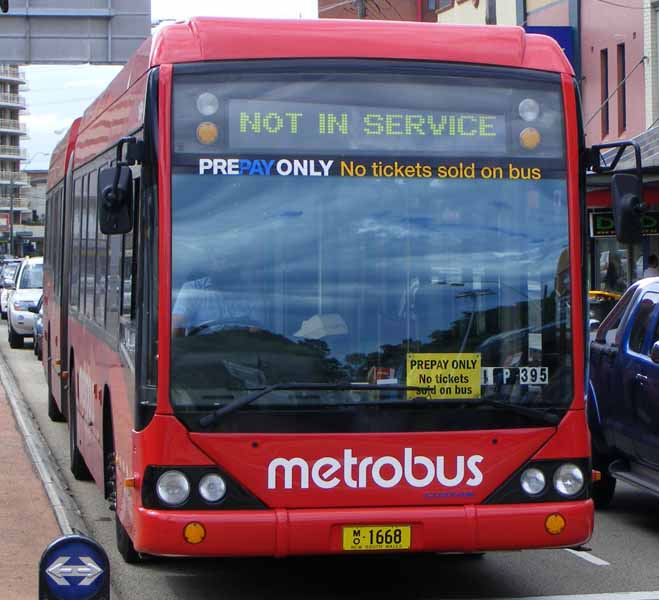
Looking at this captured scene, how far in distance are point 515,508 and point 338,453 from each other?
3.14 feet

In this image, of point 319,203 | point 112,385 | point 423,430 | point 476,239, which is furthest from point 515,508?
point 112,385

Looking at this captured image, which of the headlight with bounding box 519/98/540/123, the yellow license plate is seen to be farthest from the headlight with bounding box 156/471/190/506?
the headlight with bounding box 519/98/540/123

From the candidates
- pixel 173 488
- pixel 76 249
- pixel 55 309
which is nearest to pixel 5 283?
pixel 55 309

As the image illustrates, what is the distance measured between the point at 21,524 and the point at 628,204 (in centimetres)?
500

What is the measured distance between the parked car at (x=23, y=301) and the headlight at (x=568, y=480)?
24054 mm

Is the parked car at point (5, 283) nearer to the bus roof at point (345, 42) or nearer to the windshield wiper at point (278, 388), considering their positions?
the bus roof at point (345, 42)

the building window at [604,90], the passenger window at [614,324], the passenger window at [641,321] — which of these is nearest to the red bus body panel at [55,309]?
the passenger window at [614,324]

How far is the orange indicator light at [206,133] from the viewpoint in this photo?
24.2 ft

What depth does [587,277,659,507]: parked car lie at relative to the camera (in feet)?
35.6

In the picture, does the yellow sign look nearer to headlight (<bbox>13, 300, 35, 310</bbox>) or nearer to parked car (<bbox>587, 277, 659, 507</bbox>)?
parked car (<bbox>587, 277, 659, 507</bbox>)

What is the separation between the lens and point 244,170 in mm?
7371

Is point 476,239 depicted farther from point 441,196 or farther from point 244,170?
point 244,170

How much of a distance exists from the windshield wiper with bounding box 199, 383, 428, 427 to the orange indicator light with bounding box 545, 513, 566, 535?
99 centimetres

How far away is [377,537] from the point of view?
7285 millimetres
